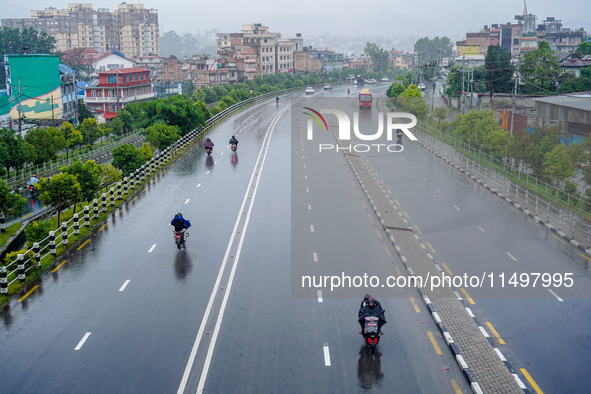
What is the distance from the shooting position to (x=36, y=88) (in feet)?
296

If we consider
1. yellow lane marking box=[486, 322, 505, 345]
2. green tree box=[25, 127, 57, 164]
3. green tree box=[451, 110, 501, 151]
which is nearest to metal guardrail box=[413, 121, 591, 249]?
green tree box=[451, 110, 501, 151]

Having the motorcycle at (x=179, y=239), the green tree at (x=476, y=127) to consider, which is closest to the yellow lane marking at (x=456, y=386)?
the motorcycle at (x=179, y=239)

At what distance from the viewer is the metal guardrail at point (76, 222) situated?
2209 cm

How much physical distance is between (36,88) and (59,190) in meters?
67.1

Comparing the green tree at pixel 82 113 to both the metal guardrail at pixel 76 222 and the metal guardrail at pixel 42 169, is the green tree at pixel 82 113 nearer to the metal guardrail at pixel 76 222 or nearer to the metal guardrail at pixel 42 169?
the metal guardrail at pixel 42 169

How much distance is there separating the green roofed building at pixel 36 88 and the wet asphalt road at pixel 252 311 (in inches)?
2373

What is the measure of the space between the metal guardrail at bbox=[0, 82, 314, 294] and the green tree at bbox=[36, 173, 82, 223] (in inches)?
40.9

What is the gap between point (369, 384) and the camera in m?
15.4

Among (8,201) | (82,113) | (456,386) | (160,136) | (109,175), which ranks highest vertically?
(82,113)

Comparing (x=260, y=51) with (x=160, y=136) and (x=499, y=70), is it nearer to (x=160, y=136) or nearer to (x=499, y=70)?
(x=499, y=70)

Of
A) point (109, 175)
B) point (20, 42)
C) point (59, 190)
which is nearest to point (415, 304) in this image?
point (59, 190)

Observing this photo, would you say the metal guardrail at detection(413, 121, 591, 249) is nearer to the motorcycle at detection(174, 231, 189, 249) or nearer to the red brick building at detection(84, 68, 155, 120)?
the motorcycle at detection(174, 231, 189, 249)

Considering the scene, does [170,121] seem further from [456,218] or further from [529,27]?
[529,27]

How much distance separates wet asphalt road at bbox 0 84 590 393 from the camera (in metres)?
15.8
